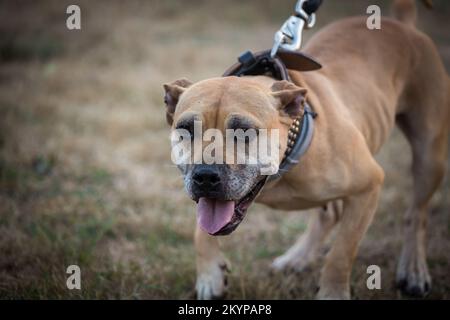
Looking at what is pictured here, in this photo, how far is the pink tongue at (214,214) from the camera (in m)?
2.91

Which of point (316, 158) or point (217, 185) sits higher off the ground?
point (316, 158)

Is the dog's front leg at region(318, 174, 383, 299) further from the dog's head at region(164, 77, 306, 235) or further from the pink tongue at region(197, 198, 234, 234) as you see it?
the pink tongue at region(197, 198, 234, 234)

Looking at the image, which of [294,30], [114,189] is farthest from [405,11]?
[114,189]

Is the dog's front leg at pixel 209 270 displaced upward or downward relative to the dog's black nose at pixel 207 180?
downward

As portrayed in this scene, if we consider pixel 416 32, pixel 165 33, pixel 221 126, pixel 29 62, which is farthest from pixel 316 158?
pixel 165 33

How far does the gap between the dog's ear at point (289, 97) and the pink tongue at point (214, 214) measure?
0.65 m

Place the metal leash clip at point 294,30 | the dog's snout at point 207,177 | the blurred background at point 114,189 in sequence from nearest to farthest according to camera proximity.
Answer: the dog's snout at point 207,177, the metal leash clip at point 294,30, the blurred background at point 114,189

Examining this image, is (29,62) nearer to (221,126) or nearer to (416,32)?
(416,32)

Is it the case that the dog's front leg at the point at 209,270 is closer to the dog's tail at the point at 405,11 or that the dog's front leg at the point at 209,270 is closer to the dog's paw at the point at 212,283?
the dog's paw at the point at 212,283

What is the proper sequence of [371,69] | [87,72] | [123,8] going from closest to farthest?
[371,69] → [87,72] → [123,8]

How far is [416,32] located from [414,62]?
0.38m

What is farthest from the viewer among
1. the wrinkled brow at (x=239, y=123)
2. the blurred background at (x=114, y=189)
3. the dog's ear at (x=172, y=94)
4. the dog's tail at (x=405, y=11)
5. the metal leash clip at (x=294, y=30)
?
the dog's tail at (x=405, y=11)

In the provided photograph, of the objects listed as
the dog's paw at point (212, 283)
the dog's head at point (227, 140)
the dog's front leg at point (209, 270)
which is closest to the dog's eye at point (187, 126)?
the dog's head at point (227, 140)

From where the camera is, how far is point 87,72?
29.0ft
